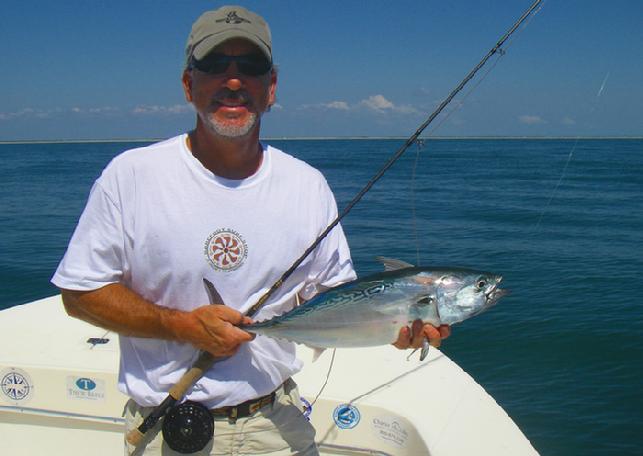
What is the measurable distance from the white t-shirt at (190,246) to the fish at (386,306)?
12 cm

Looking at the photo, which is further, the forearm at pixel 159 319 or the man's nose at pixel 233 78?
the man's nose at pixel 233 78

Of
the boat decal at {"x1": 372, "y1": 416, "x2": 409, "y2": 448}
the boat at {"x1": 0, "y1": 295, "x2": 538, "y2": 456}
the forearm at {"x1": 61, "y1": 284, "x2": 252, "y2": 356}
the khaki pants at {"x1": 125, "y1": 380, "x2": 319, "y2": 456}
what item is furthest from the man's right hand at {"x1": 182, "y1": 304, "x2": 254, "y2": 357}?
the boat decal at {"x1": 372, "y1": 416, "x2": 409, "y2": 448}

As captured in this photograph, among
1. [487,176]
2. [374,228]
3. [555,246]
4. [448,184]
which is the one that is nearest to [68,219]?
[374,228]

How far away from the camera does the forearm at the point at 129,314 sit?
217 cm

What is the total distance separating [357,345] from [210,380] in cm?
56

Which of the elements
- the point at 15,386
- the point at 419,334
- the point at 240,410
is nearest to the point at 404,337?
the point at 419,334

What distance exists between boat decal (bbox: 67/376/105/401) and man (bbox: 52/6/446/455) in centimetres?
200

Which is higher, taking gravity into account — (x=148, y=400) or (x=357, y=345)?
(x=357, y=345)

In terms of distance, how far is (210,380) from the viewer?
7.59ft

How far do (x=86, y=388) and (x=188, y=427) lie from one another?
2.36 m

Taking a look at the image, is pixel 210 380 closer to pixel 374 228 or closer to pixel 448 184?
pixel 374 228

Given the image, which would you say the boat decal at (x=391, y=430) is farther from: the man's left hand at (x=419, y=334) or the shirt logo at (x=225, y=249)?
the shirt logo at (x=225, y=249)

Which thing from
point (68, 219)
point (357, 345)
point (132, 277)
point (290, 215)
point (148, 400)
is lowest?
point (68, 219)

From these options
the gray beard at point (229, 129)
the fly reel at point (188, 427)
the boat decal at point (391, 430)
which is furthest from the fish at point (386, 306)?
the boat decal at point (391, 430)
